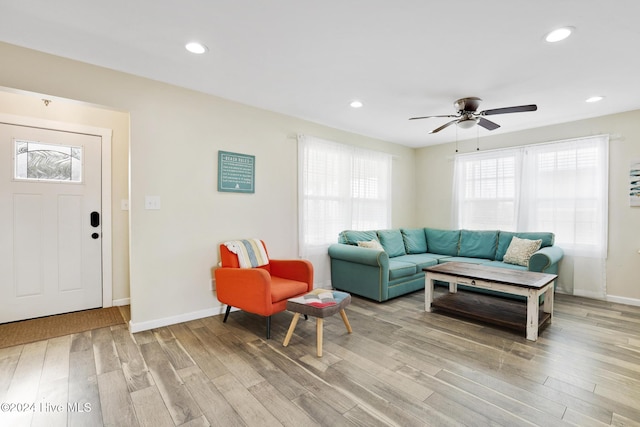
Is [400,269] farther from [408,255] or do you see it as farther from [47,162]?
[47,162]

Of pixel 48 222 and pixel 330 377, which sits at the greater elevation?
pixel 48 222

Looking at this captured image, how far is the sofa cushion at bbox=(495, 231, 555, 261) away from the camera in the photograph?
4.16 metres

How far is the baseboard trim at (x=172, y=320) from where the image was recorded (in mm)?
2855

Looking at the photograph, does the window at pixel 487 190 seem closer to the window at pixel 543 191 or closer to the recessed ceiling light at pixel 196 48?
the window at pixel 543 191

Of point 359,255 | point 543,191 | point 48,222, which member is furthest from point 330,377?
point 543,191

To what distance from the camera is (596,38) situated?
2.17 metres

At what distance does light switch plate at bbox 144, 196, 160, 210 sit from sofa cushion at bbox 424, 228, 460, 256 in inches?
172

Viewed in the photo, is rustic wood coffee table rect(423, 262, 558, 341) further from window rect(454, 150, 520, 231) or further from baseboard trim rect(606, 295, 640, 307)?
window rect(454, 150, 520, 231)

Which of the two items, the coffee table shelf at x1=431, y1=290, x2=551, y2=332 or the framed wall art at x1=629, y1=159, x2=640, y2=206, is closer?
the coffee table shelf at x1=431, y1=290, x2=551, y2=332

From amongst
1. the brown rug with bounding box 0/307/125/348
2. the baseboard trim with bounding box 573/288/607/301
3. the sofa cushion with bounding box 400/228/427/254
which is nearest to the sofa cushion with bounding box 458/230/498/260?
the sofa cushion with bounding box 400/228/427/254

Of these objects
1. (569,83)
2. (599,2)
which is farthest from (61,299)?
(569,83)

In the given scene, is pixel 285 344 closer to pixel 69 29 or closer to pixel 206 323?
pixel 206 323

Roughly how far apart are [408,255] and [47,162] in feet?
16.1

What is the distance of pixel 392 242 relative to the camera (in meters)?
4.84
